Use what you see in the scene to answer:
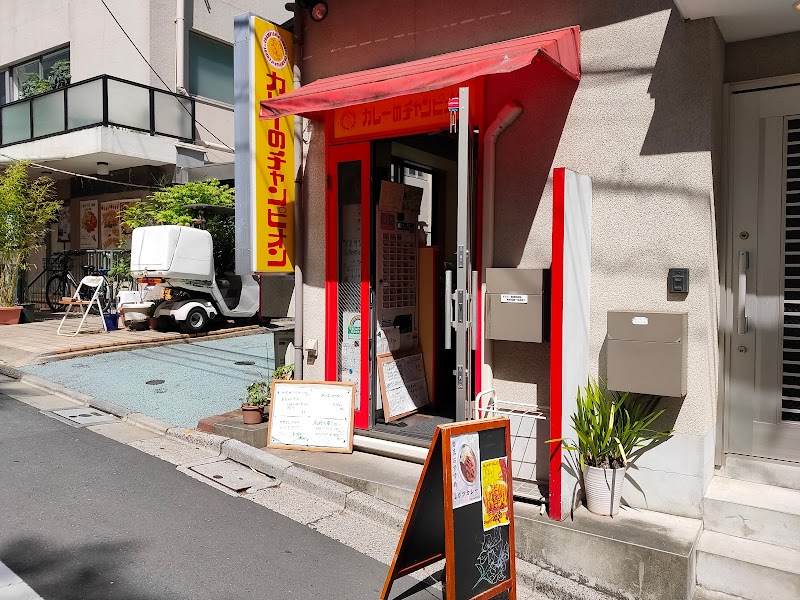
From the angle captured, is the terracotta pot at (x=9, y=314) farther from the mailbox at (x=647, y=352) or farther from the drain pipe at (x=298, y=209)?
the mailbox at (x=647, y=352)

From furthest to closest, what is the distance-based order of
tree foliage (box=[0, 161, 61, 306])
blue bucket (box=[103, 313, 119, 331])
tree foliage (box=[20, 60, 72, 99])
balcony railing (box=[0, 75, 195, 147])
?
tree foliage (box=[20, 60, 72, 99]) < tree foliage (box=[0, 161, 61, 306]) < balcony railing (box=[0, 75, 195, 147]) < blue bucket (box=[103, 313, 119, 331])

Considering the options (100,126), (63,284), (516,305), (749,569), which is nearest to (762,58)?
(516,305)

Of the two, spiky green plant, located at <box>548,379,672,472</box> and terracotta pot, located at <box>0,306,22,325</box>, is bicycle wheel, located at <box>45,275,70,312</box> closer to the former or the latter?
terracotta pot, located at <box>0,306,22,325</box>

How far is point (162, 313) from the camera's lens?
1222 cm

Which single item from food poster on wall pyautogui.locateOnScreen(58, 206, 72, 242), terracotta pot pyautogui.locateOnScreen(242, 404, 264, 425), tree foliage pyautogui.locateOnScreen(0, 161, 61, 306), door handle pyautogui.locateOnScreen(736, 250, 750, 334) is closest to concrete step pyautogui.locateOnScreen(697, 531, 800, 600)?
door handle pyautogui.locateOnScreen(736, 250, 750, 334)

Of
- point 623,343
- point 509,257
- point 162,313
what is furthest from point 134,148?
point 623,343

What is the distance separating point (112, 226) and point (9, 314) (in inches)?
126

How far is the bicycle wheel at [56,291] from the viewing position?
51.7 ft

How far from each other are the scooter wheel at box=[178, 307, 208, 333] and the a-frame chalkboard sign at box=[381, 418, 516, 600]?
31.2ft

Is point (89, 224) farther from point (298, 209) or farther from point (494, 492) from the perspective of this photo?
point (494, 492)

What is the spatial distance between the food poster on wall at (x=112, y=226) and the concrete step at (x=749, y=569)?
13944mm

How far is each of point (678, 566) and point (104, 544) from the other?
3406 mm

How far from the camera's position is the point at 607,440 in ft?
13.5

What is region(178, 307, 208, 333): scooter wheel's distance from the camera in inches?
472
